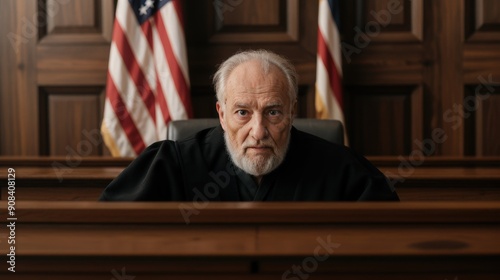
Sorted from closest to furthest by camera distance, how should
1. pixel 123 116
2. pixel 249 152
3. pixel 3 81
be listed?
1. pixel 249 152
2. pixel 123 116
3. pixel 3 81

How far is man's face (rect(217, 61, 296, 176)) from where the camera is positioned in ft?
7.02

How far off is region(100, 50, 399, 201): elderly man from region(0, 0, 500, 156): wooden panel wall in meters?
1.58

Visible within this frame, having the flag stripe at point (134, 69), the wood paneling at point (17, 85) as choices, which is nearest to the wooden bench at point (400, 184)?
the flag stripe at point (134, 69)

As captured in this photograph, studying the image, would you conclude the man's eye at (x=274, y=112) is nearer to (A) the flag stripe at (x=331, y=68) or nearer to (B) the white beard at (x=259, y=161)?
(B) the white beard at (x=259, y=161)

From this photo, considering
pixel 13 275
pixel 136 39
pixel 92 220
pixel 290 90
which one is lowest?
pixel 13 275

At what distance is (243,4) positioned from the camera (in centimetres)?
379

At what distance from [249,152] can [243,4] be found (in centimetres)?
187

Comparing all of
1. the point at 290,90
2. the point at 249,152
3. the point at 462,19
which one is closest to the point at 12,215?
the point at 249,152

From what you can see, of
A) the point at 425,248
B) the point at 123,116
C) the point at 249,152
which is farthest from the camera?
the point at 123,116

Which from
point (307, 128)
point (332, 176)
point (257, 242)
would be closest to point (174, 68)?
point (307, 128)

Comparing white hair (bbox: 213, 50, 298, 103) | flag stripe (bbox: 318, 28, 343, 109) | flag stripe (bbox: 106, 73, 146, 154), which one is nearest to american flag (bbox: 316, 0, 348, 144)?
flag stripe (bbox: 318, 28, 343, 109)

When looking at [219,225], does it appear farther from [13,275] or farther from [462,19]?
[462,19]

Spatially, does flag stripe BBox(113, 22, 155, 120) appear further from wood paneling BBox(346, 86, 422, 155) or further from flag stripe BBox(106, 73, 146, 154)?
wood paneling BBox(346, 86, 422, 155)

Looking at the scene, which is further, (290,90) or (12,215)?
(290,90)
